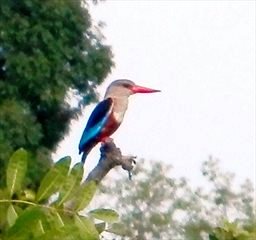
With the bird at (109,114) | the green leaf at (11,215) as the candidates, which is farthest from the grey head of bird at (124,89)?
the green leaf at (11,215)

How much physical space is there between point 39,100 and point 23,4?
48.8 inches

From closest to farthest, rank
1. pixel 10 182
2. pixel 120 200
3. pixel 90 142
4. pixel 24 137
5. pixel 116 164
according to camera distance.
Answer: pixel 10 182 < pixel 116 164 < pixel 90 142 < pixel 24 137 < pixel 120 200

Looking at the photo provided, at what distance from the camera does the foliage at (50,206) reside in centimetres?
198

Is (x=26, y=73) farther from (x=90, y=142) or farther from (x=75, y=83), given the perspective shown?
(x=90, y=142)

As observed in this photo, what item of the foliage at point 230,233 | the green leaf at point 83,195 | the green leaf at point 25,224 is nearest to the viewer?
the green leaf at point 25,224

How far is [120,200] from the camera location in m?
21.3

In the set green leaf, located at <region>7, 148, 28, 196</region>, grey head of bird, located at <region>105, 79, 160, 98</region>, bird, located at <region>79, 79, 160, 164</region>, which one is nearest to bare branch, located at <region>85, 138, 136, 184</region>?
green leaf, located at <region>7, 148, 28, 196</region>

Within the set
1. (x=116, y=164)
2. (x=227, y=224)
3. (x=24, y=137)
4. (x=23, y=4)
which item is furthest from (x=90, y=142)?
(x=23, y=4)

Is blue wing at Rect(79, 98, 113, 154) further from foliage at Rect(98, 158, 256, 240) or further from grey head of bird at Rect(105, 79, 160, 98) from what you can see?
foliage at Rect(98, 158, 256, 240)

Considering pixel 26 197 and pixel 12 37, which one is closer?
pixel 26 197

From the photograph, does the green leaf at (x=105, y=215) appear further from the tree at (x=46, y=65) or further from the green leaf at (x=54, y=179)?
the tree at (x=46, y=65)

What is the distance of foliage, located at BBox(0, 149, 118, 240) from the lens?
6.51ft

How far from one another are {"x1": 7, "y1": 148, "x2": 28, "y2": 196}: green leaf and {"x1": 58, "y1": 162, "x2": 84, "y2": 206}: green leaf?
0.08m

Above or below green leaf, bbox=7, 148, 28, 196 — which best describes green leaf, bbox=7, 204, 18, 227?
below
